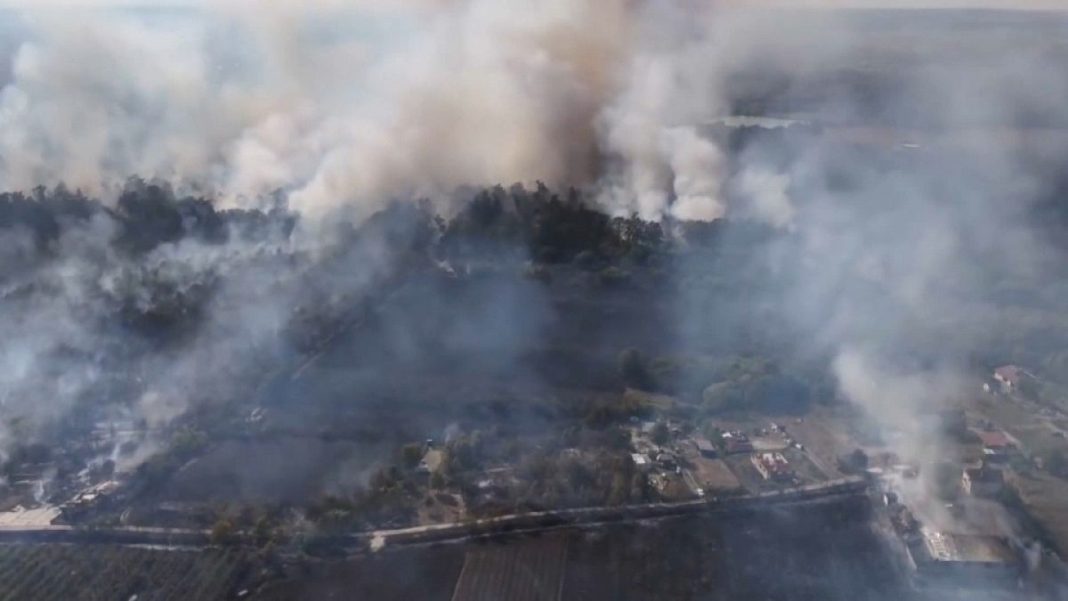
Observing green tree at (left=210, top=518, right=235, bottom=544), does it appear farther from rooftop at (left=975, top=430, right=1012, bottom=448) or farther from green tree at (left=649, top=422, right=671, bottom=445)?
rooftop at (left=975, top=430, right=1012, bottom=448)

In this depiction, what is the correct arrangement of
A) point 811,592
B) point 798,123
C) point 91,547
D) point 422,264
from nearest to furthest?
point 811,592
point 91,547
point 422,264
point 798,123

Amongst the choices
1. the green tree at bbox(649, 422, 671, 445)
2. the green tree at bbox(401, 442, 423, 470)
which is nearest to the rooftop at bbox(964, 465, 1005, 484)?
the green tree at bbox(649, 422, 671, 445)

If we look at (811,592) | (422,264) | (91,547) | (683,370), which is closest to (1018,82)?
(683,370)

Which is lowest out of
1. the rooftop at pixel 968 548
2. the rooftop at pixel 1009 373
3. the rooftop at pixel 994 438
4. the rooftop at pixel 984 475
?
the rooftop at pixel 968 548

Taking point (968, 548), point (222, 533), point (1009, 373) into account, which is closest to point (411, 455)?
point (222, 533)

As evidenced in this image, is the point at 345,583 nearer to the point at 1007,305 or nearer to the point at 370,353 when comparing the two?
the point at 370,353

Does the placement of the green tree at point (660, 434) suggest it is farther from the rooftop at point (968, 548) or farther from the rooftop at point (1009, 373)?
the rooftop at point (1009, 373)

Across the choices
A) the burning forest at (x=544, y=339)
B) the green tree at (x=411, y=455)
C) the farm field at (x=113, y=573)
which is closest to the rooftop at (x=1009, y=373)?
the burning forest at (x=544, y=339)

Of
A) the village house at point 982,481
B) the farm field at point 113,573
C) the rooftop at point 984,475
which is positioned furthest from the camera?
the rooftop at point 984,475
